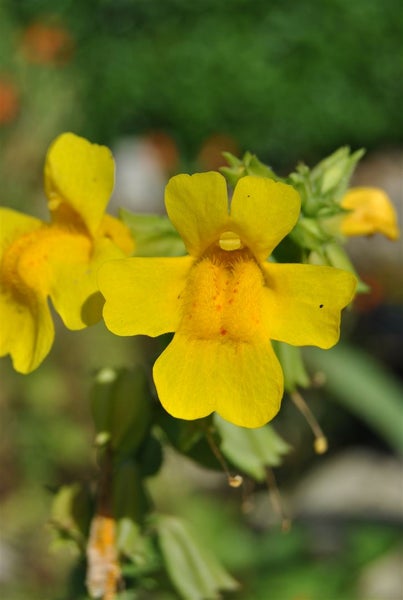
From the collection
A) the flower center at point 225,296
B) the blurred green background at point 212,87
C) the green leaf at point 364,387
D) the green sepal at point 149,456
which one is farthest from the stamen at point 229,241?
the blurred green background at point 212,87

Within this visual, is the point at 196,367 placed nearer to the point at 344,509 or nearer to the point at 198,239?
the point at 198,239

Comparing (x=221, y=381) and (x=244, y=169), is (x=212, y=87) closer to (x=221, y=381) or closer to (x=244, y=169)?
(x=244, y=169)

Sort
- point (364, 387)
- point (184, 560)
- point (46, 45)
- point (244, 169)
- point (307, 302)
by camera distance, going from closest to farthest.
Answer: point (307, 302) → point (244, 169) → point (184, 560) → point (364, 387) → point (46, 45)

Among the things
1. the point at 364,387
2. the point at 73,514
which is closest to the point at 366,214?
the point at 73,514

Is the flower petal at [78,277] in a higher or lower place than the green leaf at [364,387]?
higher

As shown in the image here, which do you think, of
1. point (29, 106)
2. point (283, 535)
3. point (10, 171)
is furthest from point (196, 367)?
point (29, 106)

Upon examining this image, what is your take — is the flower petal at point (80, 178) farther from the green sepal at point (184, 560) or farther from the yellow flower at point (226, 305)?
the green sepal at point (184, 560)
